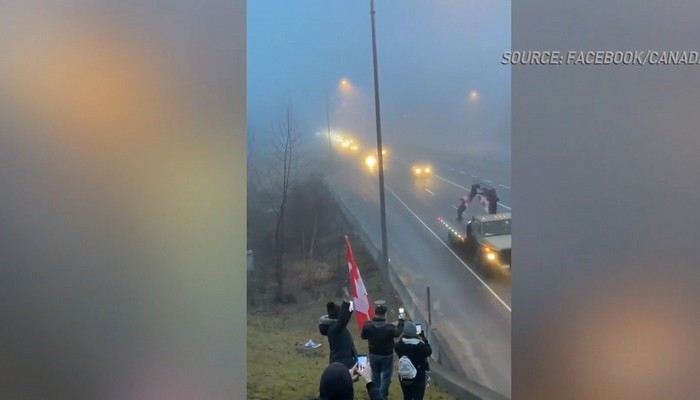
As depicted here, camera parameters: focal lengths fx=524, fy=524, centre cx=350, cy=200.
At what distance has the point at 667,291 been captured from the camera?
7.01 feet

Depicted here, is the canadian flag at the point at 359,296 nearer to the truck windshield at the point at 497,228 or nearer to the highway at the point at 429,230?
the highway at the point at 429,230

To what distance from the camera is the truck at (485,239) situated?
2205mm

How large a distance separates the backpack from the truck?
0.49m

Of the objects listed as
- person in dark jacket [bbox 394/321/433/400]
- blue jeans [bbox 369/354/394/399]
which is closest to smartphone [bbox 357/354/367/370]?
blue jeans [bbox 369/354/394/399]

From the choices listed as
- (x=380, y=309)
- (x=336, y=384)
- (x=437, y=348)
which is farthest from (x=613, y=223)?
(x=336, y=384)

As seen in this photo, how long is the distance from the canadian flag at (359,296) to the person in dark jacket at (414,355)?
0.17m

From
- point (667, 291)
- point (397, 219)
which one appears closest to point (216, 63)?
point (397, 219)

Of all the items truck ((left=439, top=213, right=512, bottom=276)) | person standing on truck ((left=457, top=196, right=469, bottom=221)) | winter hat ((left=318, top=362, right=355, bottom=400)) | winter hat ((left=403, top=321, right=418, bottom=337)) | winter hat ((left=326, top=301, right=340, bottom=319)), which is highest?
person standing on truck ((left=457, top=196, right=469, bottom=221))

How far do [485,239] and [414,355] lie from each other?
57 cm

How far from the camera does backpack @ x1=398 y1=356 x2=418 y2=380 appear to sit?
7.04ft

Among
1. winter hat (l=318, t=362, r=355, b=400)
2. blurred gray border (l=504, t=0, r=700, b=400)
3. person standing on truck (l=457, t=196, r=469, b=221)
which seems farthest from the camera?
person standing on truck (l=457, t=196, r=469, b=221)

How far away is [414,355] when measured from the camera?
2168mm

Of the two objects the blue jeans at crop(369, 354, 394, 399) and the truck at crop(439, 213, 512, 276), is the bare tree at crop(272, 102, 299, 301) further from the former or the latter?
the truck at crop(439, 213, 512, 276)

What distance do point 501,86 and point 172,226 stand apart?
1482 mm
